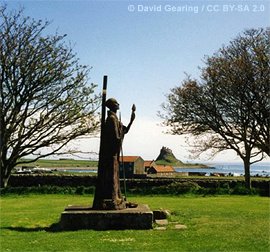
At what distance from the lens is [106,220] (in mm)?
12570

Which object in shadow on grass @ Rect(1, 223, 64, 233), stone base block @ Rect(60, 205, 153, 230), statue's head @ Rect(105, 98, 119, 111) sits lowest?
shadow on grass @ Rect(1, 223, 64, 233)

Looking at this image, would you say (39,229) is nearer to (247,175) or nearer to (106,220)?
(106,220)

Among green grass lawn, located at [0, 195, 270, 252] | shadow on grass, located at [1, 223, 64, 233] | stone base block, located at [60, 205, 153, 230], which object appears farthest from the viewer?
shadow on grass, located at [1, 223, 64, 233]

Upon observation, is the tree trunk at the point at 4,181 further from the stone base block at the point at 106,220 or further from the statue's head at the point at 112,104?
the stone base block at the point at 106,220

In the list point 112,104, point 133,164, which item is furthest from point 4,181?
point 133,164

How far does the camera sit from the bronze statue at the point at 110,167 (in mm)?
13336

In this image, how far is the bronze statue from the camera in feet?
43.8

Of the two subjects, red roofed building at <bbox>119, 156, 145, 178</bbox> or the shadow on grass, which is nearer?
the shadow on grass

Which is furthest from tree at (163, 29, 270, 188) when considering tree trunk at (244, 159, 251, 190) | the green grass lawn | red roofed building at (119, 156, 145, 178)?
red roofed building at (119, 156, 145, 178)

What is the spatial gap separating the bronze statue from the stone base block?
62 cm

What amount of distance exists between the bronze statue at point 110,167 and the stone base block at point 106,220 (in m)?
0.62

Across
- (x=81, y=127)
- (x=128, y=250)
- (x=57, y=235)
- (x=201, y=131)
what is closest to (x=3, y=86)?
(x=81, y=127)

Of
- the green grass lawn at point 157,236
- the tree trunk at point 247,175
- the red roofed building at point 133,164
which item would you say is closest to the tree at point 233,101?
the tree trunk at point 247,175

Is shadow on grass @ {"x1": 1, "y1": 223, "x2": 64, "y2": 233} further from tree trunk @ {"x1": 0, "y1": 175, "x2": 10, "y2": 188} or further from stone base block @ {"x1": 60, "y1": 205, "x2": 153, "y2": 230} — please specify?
tree trunk @ {"x1": 0, "y1": 175, "x2": 10, "y2": 188}
